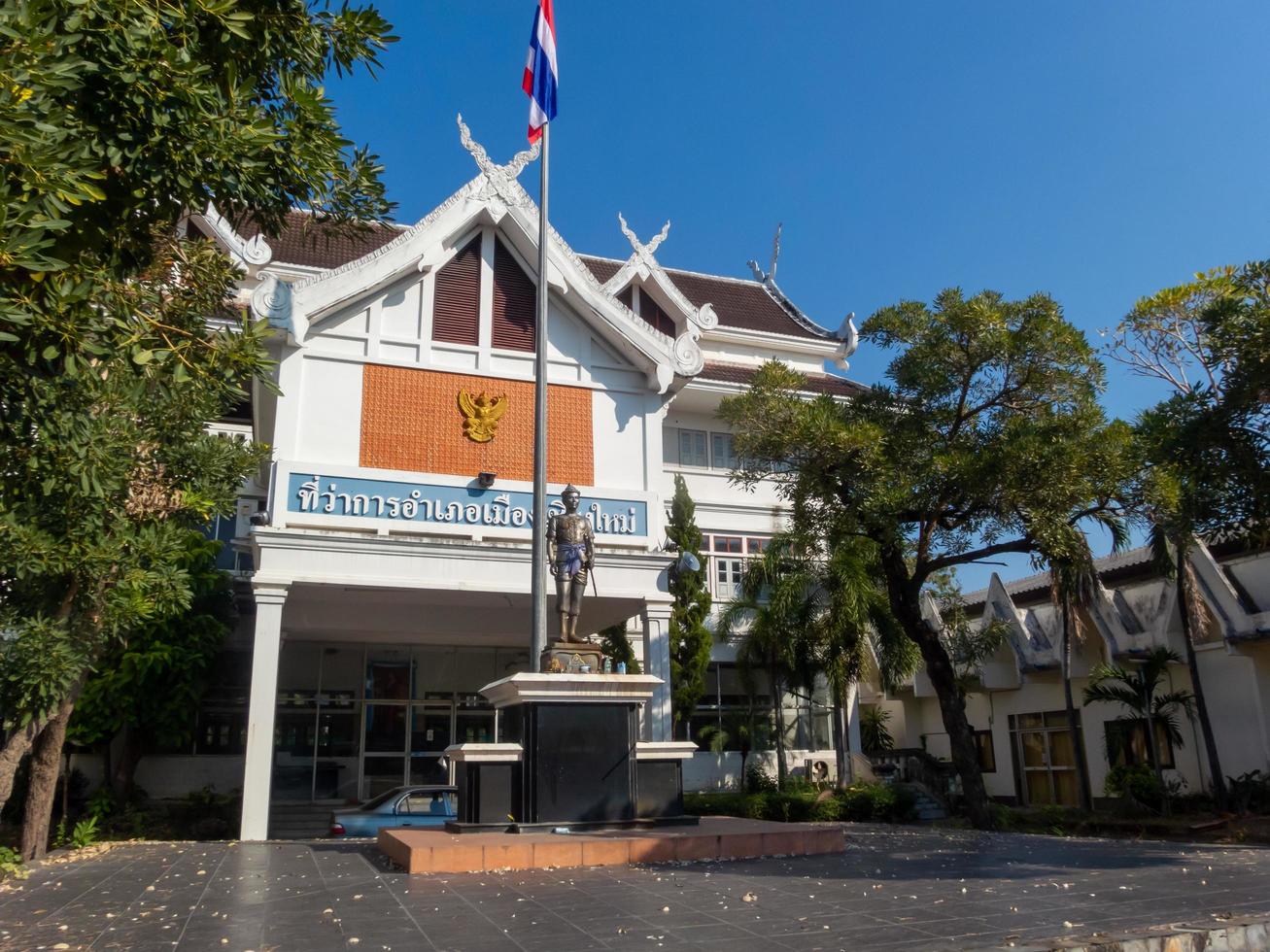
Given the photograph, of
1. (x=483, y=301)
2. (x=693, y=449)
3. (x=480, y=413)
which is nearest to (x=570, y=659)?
(x=480, y=413)

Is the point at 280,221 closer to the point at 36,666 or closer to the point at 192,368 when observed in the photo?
the point at 192,368

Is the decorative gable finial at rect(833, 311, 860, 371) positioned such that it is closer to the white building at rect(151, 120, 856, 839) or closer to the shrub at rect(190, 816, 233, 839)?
the white building at rect(151, 120, 856, 839)

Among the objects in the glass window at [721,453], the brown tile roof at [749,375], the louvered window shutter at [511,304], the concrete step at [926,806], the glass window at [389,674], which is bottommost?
the concrete step at [926,806]

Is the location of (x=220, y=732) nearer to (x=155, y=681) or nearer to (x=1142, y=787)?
(x=155, y=681)

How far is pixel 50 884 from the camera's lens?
31.1 ft

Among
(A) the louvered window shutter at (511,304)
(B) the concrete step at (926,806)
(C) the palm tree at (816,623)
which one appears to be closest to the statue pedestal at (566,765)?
(A) the louvered window shutter at (511,304)

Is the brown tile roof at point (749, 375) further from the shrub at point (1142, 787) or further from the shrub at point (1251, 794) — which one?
the shrub at point (1251, 794)

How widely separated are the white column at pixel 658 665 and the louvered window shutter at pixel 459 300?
570 cm

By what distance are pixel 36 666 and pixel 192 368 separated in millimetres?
5018

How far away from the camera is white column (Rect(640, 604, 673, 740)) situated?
1645 centimetres

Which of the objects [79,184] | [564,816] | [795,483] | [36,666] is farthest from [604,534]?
[79,184]

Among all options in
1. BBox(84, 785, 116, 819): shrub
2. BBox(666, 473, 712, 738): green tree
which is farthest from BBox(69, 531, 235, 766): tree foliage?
BBox(666, 473, 712, 738): green tree

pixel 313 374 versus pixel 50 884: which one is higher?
pixel 313 374

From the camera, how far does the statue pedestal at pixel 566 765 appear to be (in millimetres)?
10773
